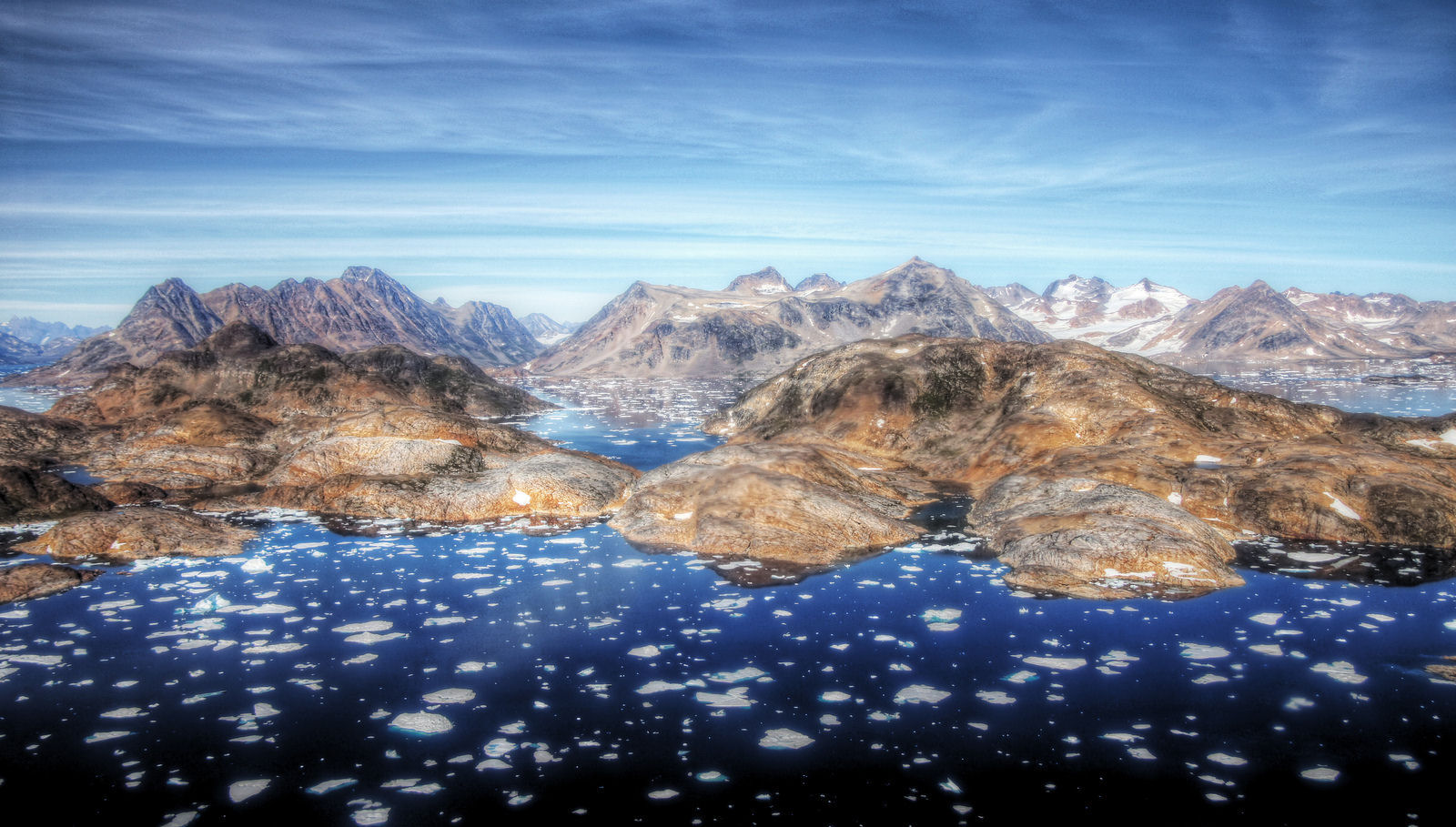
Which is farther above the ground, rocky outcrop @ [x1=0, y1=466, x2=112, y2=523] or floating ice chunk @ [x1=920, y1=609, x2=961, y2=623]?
rocky outcrop @ [x1=0, y1=466, x2=112, y2=523]

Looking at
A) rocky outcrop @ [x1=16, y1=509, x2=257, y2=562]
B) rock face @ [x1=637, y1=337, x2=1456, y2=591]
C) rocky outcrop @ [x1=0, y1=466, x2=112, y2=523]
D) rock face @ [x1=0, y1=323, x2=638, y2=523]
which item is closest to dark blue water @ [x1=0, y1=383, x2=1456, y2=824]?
rocky outcrop @ [x1=16, y1=509, x2=257, y2=562]

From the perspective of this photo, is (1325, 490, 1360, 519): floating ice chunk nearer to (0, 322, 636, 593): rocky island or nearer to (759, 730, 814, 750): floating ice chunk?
(759, 730, 814, 750): floating ice chunk

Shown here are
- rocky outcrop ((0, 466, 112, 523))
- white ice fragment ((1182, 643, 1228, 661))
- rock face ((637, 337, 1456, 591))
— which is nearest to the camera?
white ice fragment ((1182, 643, 1228, 661))

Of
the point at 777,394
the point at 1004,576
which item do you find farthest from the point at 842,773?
the point at 777,394

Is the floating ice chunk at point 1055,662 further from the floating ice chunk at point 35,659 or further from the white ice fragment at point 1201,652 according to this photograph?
the floating ice chunk at point 35,659

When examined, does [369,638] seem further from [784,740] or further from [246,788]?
[784,740]

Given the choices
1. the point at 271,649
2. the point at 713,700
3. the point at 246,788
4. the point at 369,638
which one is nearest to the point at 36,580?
the point at 271,649

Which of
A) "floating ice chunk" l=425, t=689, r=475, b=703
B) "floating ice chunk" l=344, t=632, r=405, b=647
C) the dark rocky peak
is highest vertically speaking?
the dark rocky peak
